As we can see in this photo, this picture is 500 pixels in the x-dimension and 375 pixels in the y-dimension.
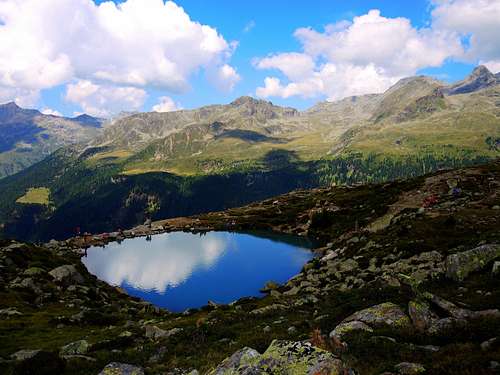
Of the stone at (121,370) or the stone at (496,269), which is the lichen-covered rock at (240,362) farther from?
the stone at (496,269)

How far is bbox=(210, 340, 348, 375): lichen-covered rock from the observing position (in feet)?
38.7

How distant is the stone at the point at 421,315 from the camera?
19216mm

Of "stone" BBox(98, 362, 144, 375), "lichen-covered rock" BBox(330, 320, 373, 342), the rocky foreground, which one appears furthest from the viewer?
"lichen-covered rock" BBox(330, 320, 373, 342)

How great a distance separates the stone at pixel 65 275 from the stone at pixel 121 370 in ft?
175

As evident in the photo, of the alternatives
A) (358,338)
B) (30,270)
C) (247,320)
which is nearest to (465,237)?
(247,320)

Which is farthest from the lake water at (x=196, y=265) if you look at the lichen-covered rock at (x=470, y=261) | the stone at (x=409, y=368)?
the stone at (x=409, y=368)

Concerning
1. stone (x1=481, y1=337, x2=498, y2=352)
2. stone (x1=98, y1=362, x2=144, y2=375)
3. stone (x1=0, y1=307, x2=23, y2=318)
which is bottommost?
stone (x1=0, y1=307, x2=23, y2=318)

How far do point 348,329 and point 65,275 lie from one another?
61125 mm

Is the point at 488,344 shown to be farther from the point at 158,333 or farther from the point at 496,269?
the point at 158,333

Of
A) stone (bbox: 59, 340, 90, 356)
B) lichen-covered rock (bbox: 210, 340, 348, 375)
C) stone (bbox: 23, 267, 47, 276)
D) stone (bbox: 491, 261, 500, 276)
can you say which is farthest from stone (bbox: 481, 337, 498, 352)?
stone (bbox: 23, 267, 47, 276)

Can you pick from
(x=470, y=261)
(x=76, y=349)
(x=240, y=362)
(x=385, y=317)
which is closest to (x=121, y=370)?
(x=240, y=362)

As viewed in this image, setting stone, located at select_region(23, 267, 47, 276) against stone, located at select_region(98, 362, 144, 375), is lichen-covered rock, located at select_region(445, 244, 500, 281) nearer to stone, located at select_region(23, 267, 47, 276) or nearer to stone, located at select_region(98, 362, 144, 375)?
stone, located at select_region(98, 362, 144, 375)

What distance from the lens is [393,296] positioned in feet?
89.8

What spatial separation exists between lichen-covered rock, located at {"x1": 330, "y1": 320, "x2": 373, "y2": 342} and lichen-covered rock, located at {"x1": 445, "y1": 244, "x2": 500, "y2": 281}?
590 inches
